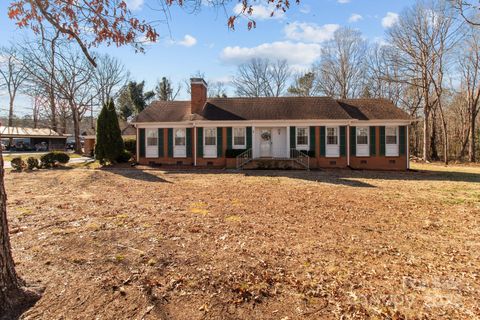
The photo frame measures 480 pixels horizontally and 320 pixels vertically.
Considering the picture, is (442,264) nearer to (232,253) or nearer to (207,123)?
(232,253)

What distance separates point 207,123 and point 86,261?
49.1 feet

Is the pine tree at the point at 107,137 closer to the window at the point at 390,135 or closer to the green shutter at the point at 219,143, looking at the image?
the green shutter at the point at 219,143

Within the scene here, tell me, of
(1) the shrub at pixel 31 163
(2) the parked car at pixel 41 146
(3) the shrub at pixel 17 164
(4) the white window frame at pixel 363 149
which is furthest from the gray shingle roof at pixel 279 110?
(2) the parked car at pixel 41 146

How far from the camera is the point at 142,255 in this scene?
13.5ft

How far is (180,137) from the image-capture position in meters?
19.2

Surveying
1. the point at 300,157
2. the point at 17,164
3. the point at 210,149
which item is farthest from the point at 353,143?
the point at 17,164

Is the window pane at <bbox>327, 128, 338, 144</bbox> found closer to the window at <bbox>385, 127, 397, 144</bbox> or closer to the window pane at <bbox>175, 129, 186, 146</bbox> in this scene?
the window at <bbox>385, 127, 397, 144</bbox>

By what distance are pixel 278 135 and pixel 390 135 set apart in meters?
6.94

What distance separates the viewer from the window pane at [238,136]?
18578 millimetres

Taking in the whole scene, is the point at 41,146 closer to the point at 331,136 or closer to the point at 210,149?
the point at 210,149

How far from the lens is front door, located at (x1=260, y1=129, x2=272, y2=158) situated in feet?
61.6

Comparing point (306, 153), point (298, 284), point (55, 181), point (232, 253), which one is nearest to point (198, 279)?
point (232, 253)

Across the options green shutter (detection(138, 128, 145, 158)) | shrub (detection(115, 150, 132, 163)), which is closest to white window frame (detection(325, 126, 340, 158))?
green shutter (detection(138, 128, 145, 158))

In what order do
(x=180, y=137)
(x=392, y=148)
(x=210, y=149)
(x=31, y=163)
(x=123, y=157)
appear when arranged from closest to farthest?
1. (x=31, y=163)
2. (x=392, y=148)
3. (x=210, y=149)
4. (x=180, y=137)
5. (x=123, y=157)
